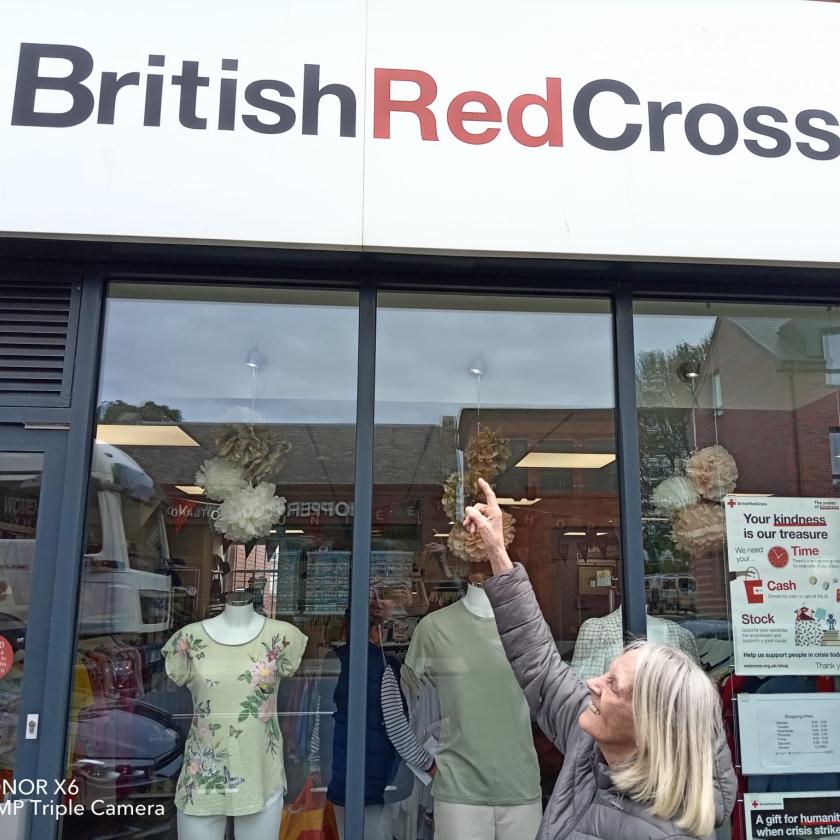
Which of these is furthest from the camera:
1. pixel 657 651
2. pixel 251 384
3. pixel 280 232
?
pixel 251 384

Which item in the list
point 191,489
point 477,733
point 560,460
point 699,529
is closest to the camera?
point 477,733

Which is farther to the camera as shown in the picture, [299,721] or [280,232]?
[299,721]

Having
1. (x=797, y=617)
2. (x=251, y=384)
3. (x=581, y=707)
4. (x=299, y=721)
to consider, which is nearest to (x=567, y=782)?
(x=581, y=707)

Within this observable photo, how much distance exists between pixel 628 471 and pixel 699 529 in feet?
1.94

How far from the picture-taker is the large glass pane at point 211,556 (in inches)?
107

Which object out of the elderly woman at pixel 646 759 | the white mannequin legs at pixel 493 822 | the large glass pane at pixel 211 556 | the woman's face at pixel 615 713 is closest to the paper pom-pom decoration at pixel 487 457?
the large glass pane at pixel 211 556

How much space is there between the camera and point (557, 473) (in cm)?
398

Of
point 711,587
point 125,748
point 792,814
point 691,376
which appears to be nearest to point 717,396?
point 691,376

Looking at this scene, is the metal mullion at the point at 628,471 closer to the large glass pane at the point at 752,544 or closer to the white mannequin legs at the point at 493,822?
the large glass pane at the point at 752,544

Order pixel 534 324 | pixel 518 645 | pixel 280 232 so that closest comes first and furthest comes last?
pixel 518 645 < pixel 280 232 < pixel 534 324

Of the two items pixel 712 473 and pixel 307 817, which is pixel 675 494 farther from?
pixel 307 817

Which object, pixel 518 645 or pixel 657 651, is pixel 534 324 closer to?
pixel 518 645

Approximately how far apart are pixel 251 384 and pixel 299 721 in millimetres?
1451

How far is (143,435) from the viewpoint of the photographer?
325 cm
